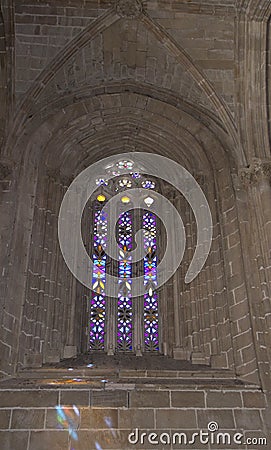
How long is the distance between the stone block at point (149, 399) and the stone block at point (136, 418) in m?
0.08

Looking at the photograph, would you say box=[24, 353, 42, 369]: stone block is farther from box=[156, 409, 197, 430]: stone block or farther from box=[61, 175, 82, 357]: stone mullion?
box=[156, 409, 197, 430]: stone block

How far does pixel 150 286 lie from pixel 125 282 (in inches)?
16.7

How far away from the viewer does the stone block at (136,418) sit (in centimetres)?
725

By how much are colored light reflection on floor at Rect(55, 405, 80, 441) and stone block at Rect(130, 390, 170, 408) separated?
2.28ft

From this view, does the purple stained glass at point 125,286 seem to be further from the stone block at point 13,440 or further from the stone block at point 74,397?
the stone block at point 13,440

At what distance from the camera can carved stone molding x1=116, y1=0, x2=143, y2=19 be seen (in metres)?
10.7

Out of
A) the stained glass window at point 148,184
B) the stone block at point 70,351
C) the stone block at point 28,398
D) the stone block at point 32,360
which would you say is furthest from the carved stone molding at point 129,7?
the stone block at point 28,398

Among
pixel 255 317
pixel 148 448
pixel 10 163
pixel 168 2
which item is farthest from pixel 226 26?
pixel 148 448

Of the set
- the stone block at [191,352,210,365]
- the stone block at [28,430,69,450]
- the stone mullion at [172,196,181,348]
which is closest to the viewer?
the stone block at [28,430,69,450]

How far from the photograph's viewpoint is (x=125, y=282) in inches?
399

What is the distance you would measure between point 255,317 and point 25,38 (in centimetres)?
632

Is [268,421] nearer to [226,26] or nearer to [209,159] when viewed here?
[209,159]

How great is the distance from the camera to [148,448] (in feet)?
23.2

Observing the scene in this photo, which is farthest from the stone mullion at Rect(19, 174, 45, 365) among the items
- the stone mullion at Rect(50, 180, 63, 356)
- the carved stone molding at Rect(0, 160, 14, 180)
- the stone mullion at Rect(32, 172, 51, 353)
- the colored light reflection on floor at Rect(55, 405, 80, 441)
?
the colored light reflection on floor at Rect(55, 405, 80, 441)
